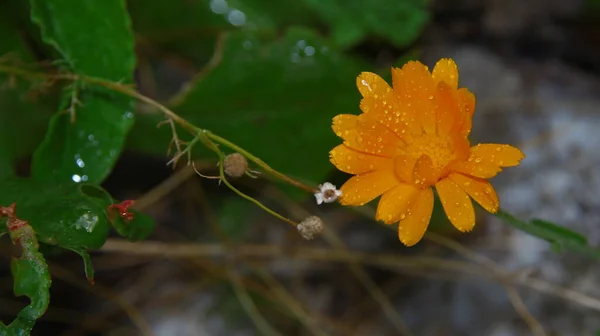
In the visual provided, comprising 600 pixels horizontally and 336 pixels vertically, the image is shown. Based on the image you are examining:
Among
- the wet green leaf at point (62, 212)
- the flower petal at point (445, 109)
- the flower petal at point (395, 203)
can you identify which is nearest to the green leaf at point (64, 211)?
the wet green leaf at point (62, 212)

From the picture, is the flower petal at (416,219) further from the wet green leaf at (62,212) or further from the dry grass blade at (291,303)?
the dry grass blade at (291,303)

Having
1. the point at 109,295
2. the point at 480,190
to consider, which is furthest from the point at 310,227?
the point at 109,295

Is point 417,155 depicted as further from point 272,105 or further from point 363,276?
point 363,276

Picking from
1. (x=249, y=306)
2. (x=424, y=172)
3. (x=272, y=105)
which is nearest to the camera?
(x=424, y=172)

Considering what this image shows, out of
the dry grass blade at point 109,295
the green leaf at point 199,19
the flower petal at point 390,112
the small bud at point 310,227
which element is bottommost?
the dry grass blade at point 109,295

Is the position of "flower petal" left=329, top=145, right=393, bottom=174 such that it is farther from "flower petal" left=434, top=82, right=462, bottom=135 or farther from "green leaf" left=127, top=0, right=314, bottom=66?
"green leaf" left=127, top=0, right=314, bottom=66

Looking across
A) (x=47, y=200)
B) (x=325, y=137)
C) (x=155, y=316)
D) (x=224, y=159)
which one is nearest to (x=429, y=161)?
(x=224, y=159)
